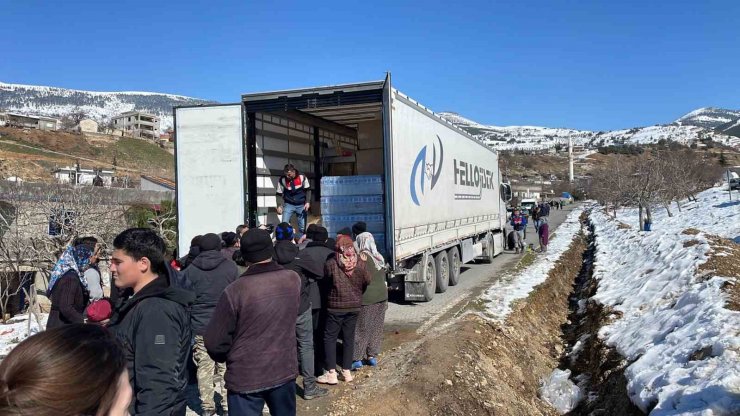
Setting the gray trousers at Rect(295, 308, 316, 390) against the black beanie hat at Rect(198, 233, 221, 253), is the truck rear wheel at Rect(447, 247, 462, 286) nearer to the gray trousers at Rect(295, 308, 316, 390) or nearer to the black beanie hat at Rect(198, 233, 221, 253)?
the gray trousers at Rect(295, 308, 316, 390)

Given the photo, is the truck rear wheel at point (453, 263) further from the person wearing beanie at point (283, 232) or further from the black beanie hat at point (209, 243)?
the black beanie hat at point (209, 243)

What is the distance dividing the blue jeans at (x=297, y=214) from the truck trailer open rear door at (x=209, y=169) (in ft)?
3.43

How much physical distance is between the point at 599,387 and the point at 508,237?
547 inches

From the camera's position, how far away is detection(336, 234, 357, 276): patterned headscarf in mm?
5531

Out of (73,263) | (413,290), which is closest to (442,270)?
(413,290)

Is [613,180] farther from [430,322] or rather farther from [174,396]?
[174,396]

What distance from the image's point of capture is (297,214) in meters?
9.37

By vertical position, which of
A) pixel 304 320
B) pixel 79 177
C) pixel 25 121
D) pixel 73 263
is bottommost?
pixel 304 320

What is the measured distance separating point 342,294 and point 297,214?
4.05 metres

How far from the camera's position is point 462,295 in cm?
1085

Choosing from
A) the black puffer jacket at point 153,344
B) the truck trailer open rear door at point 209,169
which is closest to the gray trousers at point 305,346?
the black puffer jacket at point 153,344

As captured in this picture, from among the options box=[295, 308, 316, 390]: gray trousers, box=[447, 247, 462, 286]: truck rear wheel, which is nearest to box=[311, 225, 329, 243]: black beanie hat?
box=[295, 308, 316, 390]: gray trousers

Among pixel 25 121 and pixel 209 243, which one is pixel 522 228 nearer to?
pixel 209 243

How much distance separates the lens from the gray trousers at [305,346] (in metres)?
5.18
